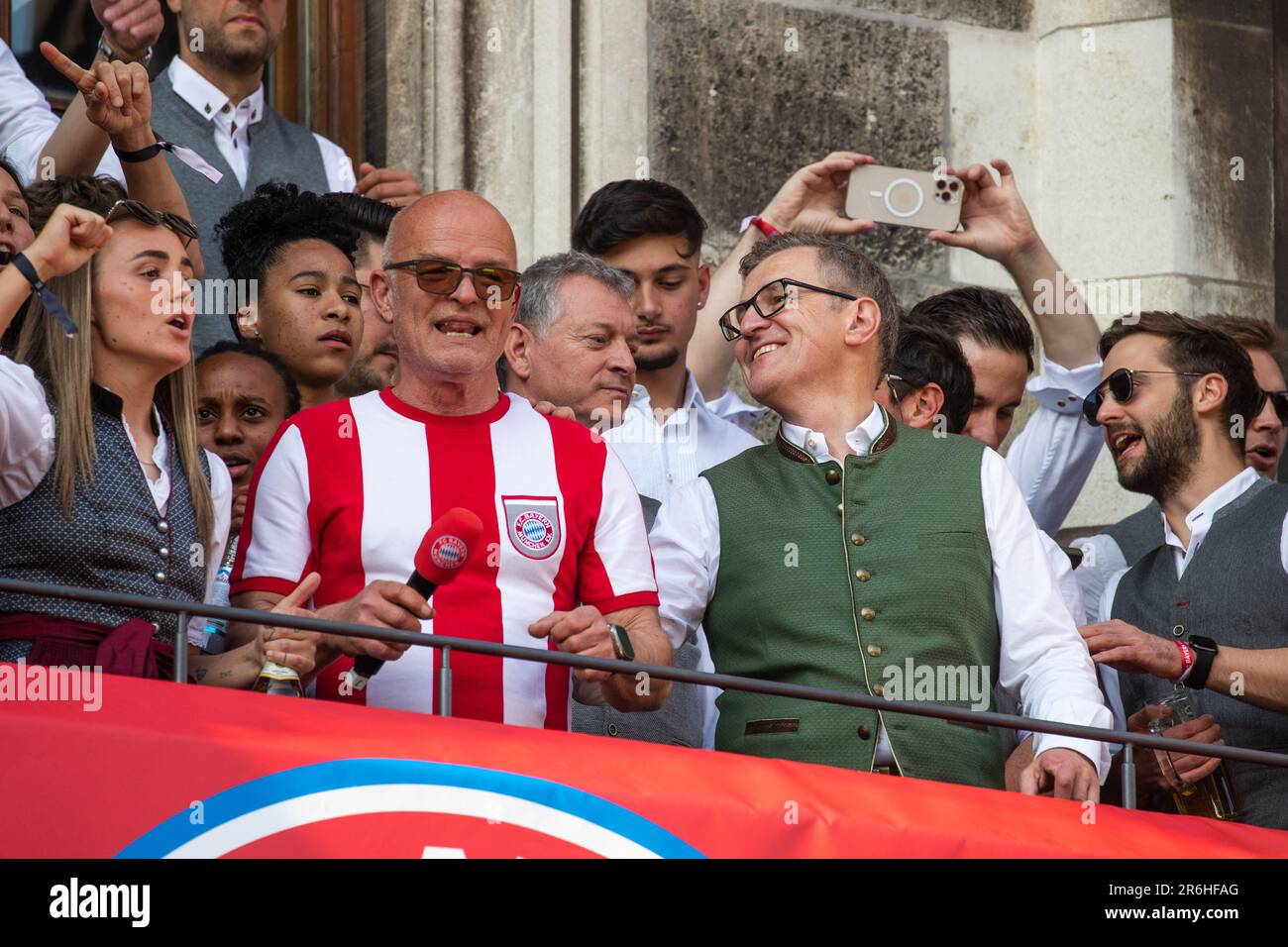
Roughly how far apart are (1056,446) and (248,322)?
2.06 metres

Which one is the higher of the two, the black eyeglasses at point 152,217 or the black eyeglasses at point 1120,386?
the black eyeglasses at point 152,217

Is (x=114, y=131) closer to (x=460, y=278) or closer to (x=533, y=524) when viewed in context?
(x=460, y=278)

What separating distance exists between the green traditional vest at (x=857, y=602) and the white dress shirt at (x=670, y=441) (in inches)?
40.9

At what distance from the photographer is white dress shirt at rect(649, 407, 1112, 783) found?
3.79m

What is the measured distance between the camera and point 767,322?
4234 mm

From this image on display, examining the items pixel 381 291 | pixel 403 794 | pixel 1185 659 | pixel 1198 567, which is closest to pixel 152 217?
pixel 381 291

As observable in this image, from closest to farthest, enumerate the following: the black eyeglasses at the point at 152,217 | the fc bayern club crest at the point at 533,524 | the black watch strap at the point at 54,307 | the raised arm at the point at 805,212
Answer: the black watch strap at the point at 54,307
the fc bayern club crest at the point at 533,524
the black eyeglasses at the point at 152,217
the raised arm at the point at 805,212

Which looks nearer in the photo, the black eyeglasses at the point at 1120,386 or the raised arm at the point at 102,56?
the raised arm at the point at 102,56

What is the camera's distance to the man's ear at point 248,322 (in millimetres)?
5102

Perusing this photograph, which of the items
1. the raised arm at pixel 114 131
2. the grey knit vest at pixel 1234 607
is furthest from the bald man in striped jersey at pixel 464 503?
the grey knit vest at pixel 1234 607

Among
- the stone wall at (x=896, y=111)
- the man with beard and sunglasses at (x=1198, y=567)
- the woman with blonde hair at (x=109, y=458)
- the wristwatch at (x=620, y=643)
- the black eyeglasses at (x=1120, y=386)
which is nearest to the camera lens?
→ the woman with blonde hair at (x=109, y=458)

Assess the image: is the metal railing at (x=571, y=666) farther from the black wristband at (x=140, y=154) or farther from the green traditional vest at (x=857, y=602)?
the black wristband at (x=140, y=154)

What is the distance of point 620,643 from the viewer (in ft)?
11.5
